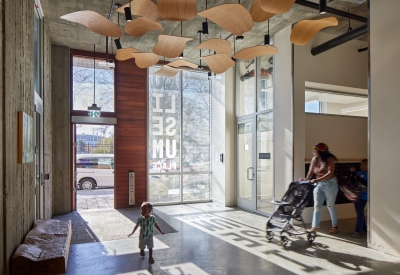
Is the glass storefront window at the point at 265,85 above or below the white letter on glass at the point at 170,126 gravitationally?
above

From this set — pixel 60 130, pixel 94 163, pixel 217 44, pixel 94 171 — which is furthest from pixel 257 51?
pixel 94 171

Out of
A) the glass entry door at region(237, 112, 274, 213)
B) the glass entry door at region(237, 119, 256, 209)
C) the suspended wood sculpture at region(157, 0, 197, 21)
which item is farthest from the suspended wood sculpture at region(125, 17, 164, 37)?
the glass entry door at region(237, 119, 256, 209)

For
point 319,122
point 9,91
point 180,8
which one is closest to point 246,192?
point 319,122

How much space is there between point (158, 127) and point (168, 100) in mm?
876

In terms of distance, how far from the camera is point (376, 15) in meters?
4.47

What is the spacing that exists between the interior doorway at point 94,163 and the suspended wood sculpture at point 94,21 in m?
6.24

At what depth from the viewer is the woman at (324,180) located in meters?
5.10

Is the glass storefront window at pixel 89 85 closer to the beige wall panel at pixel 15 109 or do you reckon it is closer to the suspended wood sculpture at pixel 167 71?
the suspended wood sculpture at pixel 167 71

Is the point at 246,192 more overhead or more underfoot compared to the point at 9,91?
more underfoot

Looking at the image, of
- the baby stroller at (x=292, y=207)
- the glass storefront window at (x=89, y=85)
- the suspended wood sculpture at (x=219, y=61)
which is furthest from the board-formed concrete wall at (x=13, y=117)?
the baby stroller at (x=292, y=207)

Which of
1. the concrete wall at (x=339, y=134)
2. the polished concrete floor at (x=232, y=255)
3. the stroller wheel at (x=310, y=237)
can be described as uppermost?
the concrete wall at (x=339, y=134)

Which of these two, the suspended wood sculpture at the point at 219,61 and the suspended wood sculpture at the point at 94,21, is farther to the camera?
the suspended wood sculpture at the point at 219,61

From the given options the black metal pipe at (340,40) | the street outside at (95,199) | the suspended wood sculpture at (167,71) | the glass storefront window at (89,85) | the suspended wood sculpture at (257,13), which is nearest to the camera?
the suspended wood sculpture at (257,13)

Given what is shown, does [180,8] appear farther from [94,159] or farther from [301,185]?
[94,159]
